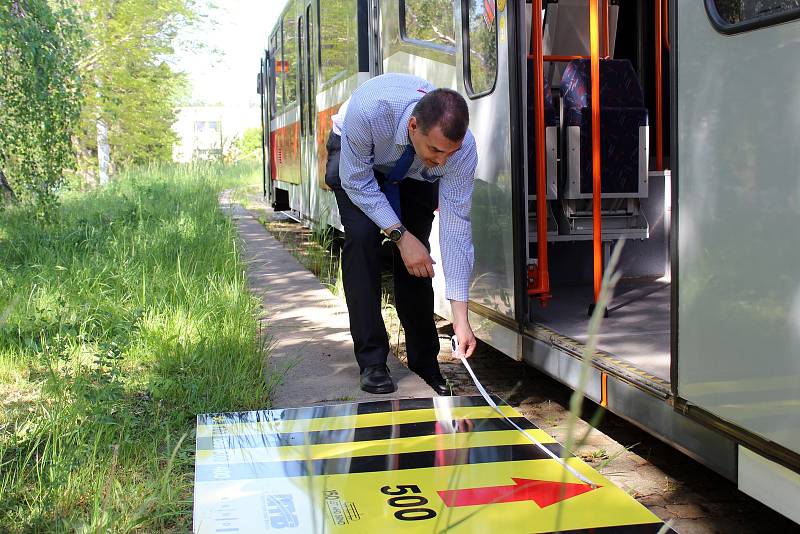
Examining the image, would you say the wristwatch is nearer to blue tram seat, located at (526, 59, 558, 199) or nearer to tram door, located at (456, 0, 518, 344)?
tram door, located at (456, 0, 518, 344)

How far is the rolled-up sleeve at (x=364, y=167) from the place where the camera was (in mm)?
3643

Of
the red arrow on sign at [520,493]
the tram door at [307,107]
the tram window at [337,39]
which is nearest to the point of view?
the red arrow on sign at [520,493]

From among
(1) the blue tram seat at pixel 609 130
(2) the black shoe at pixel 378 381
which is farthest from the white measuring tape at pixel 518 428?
(1) the blue tram seat at pixel 609 130

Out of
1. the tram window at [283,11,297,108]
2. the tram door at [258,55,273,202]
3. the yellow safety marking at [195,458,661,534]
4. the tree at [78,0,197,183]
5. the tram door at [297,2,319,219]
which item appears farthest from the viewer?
the tree at [78,0,197,183]

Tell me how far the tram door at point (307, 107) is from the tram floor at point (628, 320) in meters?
4.96

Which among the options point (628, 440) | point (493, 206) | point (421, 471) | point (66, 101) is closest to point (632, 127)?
point (493, 206)

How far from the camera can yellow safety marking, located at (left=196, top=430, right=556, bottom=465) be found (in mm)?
3115

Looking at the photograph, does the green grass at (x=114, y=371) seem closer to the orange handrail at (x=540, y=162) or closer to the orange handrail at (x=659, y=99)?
the orange handrail at (x=540, y=162)

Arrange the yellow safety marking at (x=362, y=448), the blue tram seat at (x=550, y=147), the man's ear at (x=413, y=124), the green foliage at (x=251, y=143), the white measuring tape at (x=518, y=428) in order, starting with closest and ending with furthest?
the white measuring tape at (x=518, y=428) → the yellow safety marking at (x=362, y=448) → the man's ear at (x=413, y=124) → the blue tram seat at (x=550, y=147) → the green foliage at (x=251, y=143)

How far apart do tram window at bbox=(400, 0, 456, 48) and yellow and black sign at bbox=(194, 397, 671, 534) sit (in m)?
2.28

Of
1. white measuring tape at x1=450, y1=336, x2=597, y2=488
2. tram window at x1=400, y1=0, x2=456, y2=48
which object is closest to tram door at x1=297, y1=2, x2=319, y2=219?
tram window at x1=400, y1=0, x2=456, y2=48

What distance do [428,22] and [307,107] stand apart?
5.21 m

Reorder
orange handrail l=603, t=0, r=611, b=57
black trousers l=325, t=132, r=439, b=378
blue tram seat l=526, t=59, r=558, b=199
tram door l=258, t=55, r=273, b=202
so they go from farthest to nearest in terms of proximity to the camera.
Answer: tram door l=258, t=55, r=273, b=202
orange handrail l=603, t=0, r=611, b=57
blue tram seat l=526, t=59, r=558, b=199
black trousers l=325, t=132, r=439, b=378

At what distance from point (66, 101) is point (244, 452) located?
5.80 m
